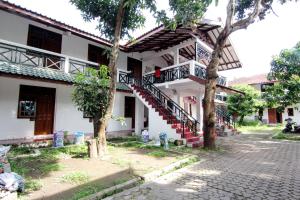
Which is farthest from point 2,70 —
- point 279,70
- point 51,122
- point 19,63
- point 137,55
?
point 279,70

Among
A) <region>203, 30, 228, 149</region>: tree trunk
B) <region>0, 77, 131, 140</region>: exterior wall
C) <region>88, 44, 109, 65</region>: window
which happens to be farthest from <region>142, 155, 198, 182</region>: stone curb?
<region>88, 44, 109, 65</region>: window

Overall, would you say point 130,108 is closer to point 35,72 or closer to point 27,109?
point 27,109

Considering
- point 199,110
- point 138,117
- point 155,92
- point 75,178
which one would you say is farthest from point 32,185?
point 199,110

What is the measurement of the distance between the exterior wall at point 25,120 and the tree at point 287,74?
16.3 m

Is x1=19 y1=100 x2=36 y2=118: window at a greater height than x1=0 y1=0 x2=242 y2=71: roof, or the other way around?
x1=0 y1=0 x2=242 y2=71: roof

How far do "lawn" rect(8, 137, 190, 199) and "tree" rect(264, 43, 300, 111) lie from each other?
45.2ft

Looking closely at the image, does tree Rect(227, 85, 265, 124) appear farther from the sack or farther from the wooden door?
the sack

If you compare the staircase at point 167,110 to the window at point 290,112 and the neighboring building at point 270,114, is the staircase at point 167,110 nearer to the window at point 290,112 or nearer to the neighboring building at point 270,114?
the neighboring building at point 270,114

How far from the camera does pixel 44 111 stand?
11.1 meters

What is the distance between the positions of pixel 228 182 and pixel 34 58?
980 cm

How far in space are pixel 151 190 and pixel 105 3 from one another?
8.47 meters

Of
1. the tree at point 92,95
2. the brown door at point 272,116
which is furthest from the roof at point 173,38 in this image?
the brown door at point 272,116

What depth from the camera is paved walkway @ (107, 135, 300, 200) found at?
16.3ft

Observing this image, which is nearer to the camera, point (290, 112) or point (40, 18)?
point (40, 18)
